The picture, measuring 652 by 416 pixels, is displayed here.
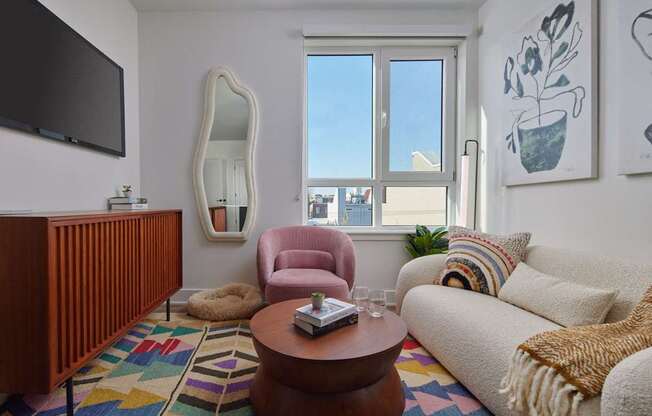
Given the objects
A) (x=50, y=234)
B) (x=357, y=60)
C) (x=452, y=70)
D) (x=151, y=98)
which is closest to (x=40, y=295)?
(x=50, y=234)

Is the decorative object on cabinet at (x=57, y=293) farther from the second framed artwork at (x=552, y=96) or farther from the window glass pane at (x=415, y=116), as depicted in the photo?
the second framed artwork at (x=552, y=96)

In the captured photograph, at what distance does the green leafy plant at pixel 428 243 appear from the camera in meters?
2.51

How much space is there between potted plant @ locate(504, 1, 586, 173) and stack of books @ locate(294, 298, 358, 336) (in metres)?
1.62

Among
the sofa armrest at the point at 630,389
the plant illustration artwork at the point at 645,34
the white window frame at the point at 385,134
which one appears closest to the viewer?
the sofa armrest at the point at 630,389

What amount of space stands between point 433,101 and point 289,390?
2763mm

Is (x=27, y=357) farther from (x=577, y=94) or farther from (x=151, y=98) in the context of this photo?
(x=577, y=94)

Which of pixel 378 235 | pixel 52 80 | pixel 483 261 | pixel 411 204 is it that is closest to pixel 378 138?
pixel 411 204

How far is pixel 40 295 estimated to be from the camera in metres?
1.04

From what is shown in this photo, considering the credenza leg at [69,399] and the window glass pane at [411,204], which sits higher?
the window glass pane at [411,204]

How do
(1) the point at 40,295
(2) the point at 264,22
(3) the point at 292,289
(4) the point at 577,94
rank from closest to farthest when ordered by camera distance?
(1) the point at 40,295 → (4) the point at 577,94 → (3) the point at 292,289 → (2) the point at 264,22

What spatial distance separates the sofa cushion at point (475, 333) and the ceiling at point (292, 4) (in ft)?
8.01

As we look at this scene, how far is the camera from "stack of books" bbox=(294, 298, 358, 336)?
1188 millimetres

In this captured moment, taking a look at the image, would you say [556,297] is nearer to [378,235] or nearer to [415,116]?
[378,235]

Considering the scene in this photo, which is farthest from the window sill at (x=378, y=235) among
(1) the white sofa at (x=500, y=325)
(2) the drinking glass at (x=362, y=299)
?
(2) the drinking glass at (x=362, y=299)
